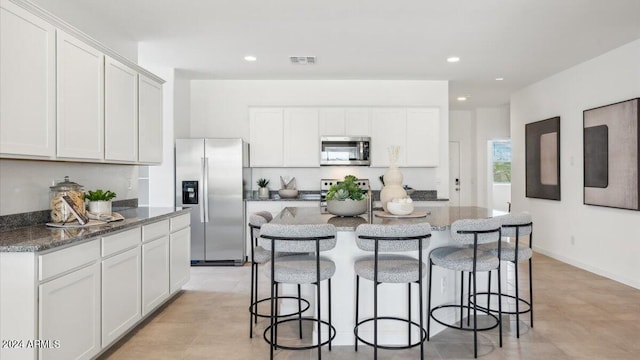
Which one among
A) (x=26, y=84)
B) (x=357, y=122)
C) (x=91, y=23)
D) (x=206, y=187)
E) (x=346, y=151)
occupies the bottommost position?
(x=206, y=187)

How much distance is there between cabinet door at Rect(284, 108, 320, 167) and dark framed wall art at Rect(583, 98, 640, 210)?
3.60 m

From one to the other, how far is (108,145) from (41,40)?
950mm

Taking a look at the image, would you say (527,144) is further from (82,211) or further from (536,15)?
(82,211)

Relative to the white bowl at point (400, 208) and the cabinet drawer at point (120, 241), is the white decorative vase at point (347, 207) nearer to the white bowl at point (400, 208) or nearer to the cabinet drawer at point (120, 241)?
the white bowl at point (400, 208)

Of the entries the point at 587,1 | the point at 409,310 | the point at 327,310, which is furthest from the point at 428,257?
the point at 587,1

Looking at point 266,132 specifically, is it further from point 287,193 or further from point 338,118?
point 338,118

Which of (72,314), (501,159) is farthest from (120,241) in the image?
(501,159)

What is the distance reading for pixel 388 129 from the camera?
225 inches

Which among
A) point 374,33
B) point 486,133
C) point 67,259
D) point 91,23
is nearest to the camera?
point 67,259

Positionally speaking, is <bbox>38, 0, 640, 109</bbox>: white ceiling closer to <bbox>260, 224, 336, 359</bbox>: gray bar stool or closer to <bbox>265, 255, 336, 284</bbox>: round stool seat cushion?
<bbox>260, 224, 336, 359</bbox>: gray bar stool

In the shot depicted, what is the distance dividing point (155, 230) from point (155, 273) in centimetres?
37

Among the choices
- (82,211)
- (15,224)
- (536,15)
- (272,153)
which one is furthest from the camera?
(272,153)

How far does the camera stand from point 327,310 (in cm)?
279

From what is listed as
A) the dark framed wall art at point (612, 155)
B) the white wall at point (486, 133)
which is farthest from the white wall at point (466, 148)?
the dark framed wall art at point (612, 155)
